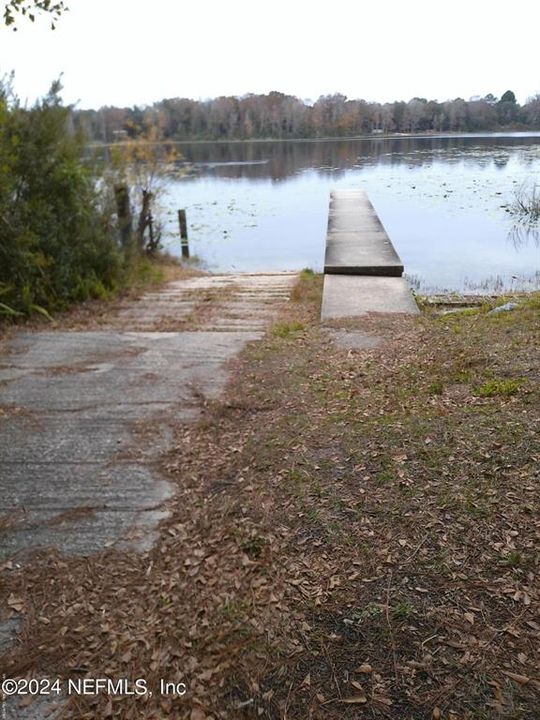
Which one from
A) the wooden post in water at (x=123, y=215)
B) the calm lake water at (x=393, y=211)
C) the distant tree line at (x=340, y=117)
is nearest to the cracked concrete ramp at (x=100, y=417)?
the wooden post in water at (x=123, y=215)

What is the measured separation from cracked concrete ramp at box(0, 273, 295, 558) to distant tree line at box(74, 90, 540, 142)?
42267 mm

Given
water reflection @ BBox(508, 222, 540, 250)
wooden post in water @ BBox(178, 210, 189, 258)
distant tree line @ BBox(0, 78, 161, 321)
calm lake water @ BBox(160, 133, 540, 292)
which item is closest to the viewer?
distant tree line @ BBox(0, 78, 161, 321)

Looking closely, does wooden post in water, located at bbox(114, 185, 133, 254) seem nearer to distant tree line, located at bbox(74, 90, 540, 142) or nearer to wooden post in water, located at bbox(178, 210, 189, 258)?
wooden post in water, located at bbox(178, 210, 189, 258)

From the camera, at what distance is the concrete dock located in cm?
746

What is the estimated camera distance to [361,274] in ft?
32.0

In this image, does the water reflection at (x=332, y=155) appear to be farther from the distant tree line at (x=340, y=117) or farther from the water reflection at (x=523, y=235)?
the water reflection at (x=523, y=235)

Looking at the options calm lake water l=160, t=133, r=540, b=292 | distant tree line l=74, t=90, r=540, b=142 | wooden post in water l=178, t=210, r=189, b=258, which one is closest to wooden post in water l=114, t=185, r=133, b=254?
calm lake water l=160, t=133, r=540, b=292

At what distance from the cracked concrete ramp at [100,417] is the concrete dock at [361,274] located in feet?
3.56

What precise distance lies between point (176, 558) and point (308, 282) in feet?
26.8

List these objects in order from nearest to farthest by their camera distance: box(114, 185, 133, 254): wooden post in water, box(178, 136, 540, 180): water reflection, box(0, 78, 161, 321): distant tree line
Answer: box(0, 78, 161, 321): distant tree line, box(114, 185, 133, 254): wooden post in water, box(178, 136, 540, 180): water reflection

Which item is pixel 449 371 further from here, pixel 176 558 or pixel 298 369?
pixel 176 558

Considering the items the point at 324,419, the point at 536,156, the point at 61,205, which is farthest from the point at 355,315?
the point at 536,156

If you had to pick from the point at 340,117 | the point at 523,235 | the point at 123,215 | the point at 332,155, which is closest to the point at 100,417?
the point at 123,215

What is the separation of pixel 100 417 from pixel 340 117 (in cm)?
5392
